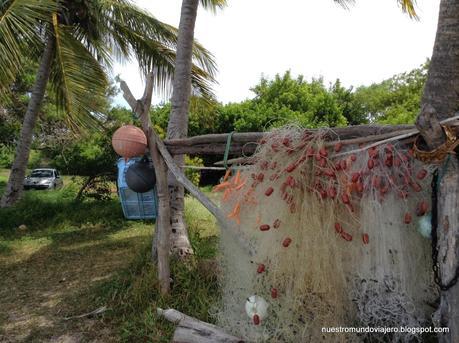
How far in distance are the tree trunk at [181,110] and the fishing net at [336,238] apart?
81.1 inches

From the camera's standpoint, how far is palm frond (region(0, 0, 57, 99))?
20.6ft

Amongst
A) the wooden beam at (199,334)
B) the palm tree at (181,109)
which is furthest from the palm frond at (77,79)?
the wooden beam at (199,334)

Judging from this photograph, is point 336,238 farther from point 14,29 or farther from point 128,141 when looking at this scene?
point 14,29

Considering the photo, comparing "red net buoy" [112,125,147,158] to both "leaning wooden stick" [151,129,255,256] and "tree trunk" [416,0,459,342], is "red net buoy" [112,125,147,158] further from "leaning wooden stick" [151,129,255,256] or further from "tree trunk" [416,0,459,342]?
"tree trunk" [416,0,459,342]

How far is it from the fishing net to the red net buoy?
1370 mm

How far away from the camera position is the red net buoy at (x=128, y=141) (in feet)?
11.4

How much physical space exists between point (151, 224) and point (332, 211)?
7.27m

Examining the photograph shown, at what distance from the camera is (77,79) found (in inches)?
292

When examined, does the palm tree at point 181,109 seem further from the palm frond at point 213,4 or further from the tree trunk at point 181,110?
the palm frond at point 213,4

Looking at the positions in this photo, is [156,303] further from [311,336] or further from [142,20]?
[142,20]

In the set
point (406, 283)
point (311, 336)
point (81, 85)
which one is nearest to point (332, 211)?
point (406, 283)

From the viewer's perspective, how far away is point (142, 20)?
8.09m

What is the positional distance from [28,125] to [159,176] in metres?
6.12

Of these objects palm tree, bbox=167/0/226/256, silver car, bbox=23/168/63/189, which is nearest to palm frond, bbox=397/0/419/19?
palm tree, bbox=167/0/226/256
